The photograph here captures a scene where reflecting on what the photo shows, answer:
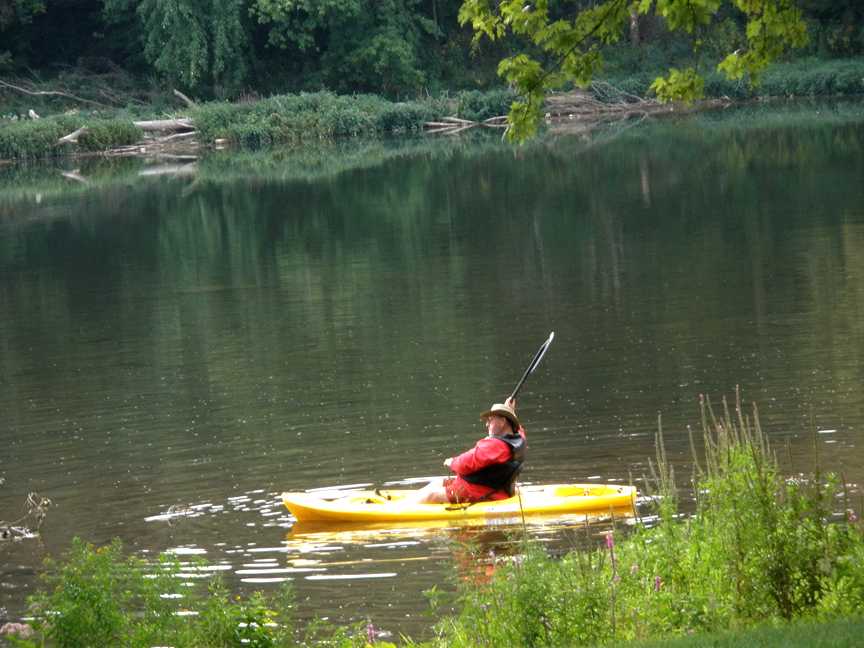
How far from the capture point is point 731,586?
25.1 ft

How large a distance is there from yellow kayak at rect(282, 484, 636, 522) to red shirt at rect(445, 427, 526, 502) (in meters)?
0.11

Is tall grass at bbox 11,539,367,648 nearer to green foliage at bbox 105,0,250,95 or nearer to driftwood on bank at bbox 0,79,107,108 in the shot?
green foliage at bbox 105,0,250,95

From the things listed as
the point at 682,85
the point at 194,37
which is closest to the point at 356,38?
the point at 194,37

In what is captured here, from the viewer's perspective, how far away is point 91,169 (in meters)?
50.9

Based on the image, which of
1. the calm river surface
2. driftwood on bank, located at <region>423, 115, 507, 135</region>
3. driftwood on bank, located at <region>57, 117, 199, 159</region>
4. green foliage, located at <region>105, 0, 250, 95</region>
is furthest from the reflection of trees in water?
green foliage, located at <region>105, 0, 250, 95</region>

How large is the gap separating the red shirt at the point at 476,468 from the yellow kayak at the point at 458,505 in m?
0.11

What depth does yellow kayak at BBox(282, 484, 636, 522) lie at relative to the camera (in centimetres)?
1159

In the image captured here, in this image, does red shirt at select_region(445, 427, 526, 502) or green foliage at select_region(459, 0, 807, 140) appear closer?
green foliage at select_region(459, 0, 807, 140)

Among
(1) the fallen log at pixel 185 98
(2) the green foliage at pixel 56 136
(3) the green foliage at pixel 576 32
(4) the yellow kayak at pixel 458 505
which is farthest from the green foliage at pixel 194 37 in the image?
(3) the green foliage at pixel 576 32

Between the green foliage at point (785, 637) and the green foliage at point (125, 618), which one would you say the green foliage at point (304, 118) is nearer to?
the green foliage at point (125, 618)

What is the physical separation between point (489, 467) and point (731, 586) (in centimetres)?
446

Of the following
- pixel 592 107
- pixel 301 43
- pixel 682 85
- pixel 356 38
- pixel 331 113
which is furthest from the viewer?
pixel 356 38

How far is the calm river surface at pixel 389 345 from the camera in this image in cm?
1239

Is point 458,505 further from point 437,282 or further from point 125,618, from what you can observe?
point 437,282
